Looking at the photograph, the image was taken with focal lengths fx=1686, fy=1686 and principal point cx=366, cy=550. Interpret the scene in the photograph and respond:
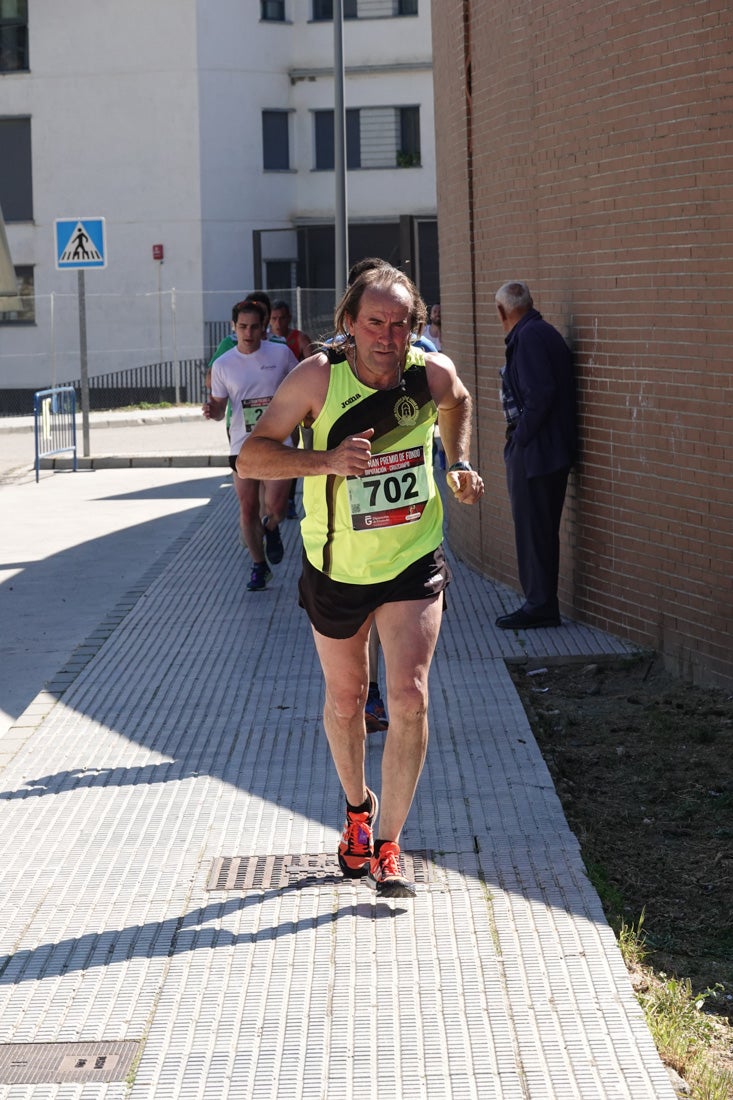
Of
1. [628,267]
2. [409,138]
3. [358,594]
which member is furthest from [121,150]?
[358,594]

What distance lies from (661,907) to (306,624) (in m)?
5.03

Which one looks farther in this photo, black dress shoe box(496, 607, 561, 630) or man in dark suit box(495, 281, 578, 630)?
black dress shoe box(496, 607, 561, 630)

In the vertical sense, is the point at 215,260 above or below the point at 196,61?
below

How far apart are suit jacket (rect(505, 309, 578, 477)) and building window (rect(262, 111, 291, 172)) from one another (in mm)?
32621

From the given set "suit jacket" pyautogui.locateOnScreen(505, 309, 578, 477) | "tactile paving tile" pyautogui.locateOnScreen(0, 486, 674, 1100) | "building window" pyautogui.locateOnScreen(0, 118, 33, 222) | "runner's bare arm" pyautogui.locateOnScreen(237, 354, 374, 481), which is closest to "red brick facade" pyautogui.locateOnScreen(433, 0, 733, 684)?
"suit jacket" pyautogui.locateOnScreen(505, 309, 578, 477)

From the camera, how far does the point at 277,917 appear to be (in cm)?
511

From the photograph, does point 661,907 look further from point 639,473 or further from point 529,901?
point 639,473

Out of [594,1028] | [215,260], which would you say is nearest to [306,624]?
[594,1028]

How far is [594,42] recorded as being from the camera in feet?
Answer: 29.7

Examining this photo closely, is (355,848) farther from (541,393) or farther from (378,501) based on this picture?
→ (541,393)

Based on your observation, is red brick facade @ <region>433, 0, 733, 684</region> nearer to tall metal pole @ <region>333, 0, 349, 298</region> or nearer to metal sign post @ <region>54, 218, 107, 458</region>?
tall metal pole @ <region>333, 0, 349, 298</region>

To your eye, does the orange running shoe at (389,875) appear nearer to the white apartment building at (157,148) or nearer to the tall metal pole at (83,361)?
the tall metal pole at (83,361)

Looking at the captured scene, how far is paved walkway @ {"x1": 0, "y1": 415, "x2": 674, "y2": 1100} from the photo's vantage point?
13.4 feet

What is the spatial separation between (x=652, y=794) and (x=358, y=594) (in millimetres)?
1916
